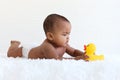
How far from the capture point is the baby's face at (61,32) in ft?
3.43

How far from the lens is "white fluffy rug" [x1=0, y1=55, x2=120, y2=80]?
0.73 metres

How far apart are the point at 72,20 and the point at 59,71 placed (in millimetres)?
1074

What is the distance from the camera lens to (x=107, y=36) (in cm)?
181

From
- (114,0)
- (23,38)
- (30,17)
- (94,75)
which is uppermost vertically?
(114,0)

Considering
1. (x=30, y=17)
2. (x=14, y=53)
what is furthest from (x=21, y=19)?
(x=14, y=53)

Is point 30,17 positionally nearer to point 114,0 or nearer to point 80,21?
point 80,21

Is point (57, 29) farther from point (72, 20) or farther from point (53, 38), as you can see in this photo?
point (72, 20)

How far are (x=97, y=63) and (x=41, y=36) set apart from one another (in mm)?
1035

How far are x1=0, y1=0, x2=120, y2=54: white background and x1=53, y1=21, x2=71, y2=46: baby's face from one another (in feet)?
2.34

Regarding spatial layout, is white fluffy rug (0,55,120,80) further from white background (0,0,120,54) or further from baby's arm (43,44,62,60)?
white background (0,0,120,54)

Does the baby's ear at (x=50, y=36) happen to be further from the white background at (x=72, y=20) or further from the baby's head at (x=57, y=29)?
the white background at (x=72, y=20)

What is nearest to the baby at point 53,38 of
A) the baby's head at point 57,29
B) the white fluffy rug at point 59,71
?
the baby's head at point 57,29

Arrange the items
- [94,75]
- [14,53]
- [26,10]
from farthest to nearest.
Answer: [26,10], [14,53], [94,75]

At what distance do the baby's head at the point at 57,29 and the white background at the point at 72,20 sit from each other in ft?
2.30
